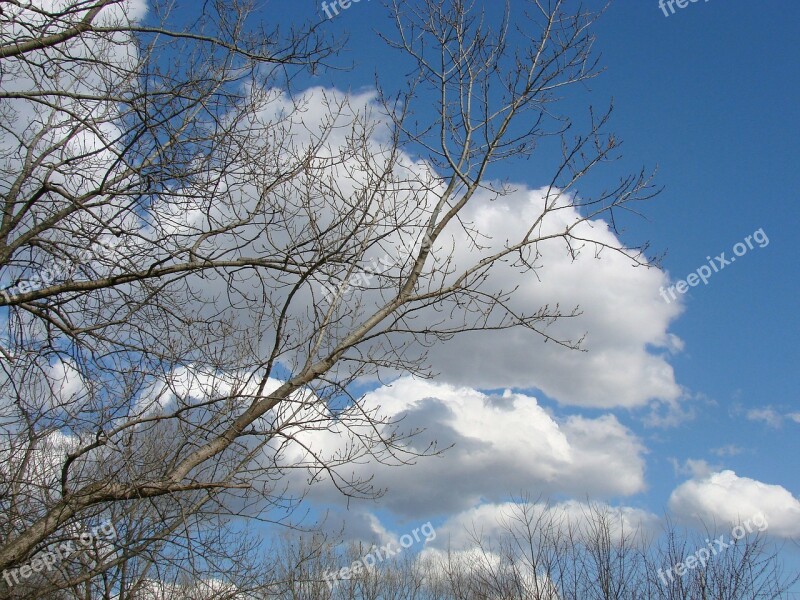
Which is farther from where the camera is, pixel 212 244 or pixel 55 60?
pixel 212 244

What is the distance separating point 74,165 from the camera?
533 centimetres

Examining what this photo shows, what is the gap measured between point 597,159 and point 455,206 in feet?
3.89

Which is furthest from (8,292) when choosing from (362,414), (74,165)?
(362,414)

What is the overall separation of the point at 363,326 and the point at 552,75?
2431mm

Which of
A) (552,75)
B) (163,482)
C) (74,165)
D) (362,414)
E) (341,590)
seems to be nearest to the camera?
(163,482)

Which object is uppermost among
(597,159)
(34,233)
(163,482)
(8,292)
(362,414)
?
(597,159)

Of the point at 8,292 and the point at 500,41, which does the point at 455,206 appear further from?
the point at 8,292

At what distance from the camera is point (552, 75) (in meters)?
5.68

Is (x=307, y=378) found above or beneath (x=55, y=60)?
beneath

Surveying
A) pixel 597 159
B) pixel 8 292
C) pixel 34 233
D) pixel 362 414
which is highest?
pixel 597 159

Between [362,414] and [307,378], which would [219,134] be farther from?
[362,414]

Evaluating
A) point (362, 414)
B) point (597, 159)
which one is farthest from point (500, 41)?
point (362, 414)

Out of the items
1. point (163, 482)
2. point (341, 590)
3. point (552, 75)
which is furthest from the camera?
point (341, 590)

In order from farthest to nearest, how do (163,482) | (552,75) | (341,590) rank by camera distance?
(341,590) → (552,75) → (163,482)
